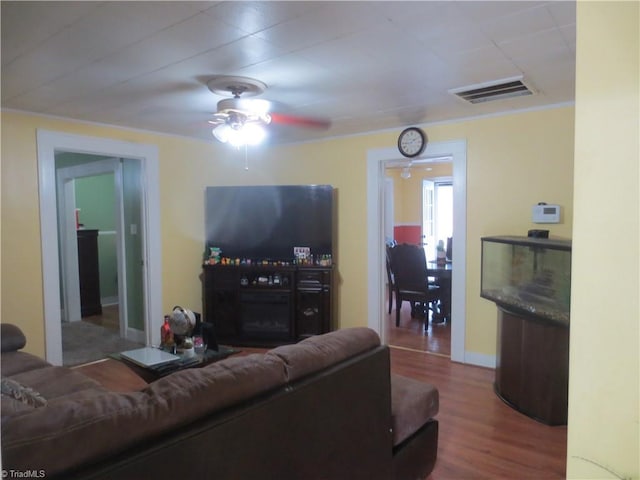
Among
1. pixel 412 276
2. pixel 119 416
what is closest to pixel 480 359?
pixel 412 276

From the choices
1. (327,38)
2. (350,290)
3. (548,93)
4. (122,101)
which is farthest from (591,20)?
(350,290)

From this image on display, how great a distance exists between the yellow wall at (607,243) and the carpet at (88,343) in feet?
13.1

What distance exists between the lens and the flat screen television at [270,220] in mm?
4699

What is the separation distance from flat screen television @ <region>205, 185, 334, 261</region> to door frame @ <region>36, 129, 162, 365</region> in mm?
678

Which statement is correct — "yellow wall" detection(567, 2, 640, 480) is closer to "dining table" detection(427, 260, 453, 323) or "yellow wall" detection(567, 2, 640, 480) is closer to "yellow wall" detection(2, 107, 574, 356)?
"yellow wall" detection(2, 107, 574, 356)

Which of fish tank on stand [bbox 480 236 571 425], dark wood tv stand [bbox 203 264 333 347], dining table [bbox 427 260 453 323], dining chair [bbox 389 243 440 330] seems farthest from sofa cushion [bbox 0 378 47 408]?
dining table [bbox 427 260 453 323]

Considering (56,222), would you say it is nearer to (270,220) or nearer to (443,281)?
(270,220)

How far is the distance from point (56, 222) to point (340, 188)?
9.31 ft

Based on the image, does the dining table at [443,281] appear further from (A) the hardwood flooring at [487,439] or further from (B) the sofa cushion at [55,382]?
(B) the sofa cushion at [55,382]

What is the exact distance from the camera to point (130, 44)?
222cm

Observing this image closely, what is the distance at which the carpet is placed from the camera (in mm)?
4320

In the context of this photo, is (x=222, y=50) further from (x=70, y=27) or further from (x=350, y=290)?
(x=350, y=290)

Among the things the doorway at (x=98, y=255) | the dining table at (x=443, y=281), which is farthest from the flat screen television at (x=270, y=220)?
the dining table at (x=443, y=281)

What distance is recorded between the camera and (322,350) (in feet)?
5.81
